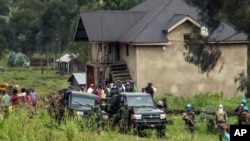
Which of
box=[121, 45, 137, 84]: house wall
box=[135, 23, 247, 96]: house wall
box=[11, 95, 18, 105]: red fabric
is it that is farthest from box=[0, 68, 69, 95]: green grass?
box=[11, 95, 18, 105]: red fabric

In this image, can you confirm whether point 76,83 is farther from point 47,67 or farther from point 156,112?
point 47,67

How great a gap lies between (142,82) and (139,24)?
4719 mm

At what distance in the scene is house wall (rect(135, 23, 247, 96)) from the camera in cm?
4809

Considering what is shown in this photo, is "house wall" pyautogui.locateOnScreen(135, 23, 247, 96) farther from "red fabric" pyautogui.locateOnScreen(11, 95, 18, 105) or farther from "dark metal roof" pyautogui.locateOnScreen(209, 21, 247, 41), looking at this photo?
"red fabric" pyautogui.locateOnScreen(11, 95, 18, 105)

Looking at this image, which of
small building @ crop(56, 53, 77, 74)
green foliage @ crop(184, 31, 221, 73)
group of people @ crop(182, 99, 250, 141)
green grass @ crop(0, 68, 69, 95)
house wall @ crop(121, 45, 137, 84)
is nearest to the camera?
group of people @ crop(182, 99, 250, 141)

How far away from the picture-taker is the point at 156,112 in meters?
28.0

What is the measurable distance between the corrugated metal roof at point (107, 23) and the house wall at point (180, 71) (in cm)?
412

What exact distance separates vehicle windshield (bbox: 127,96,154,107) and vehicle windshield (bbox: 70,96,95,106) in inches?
57.8

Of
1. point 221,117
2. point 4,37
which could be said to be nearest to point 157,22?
point 221,117

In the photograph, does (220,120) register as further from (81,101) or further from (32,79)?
(32,79)

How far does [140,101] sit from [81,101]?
2.33m

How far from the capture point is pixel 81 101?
2912 centimetres

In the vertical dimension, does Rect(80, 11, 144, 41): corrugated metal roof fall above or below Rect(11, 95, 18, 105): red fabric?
above

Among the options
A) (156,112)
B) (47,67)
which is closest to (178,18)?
(156,112)
